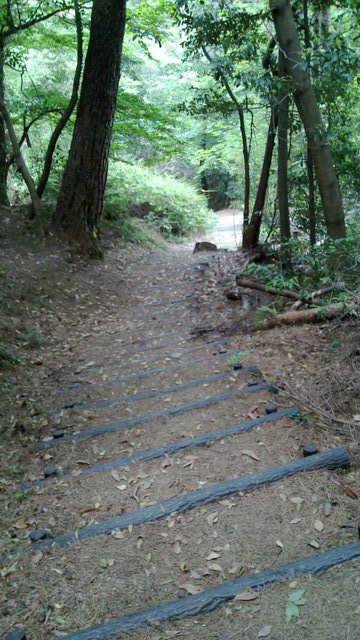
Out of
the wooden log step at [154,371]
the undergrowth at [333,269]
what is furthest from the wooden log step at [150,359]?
the undergrowth at [333,269]

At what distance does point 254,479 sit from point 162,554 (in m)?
0.66

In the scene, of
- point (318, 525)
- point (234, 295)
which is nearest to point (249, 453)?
point (318, 525)

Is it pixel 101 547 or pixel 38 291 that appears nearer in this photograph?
pixel 101 547

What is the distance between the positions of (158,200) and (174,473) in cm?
1491

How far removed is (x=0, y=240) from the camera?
342 inches

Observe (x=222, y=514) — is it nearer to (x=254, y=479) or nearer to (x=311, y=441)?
(x=254, y=479)

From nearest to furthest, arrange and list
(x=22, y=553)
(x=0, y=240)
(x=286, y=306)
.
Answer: (x=22, y=553), (x=286, y=306), (x=0, y=240)

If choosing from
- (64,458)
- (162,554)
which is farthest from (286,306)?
(162,554)

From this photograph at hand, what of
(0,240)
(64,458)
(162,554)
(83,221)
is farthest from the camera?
(83,221)

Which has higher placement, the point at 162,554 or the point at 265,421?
the point at 265,421

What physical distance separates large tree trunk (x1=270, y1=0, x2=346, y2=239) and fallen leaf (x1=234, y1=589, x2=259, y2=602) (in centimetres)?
495

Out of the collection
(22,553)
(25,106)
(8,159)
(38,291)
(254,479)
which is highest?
(25,106)

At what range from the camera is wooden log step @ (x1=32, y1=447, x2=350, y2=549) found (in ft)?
9.20

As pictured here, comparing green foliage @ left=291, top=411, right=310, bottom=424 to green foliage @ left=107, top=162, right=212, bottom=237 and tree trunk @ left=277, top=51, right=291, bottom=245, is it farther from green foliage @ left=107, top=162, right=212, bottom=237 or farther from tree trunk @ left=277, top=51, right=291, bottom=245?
green foliage @ left=107, top=162, right=212, bottom=237
